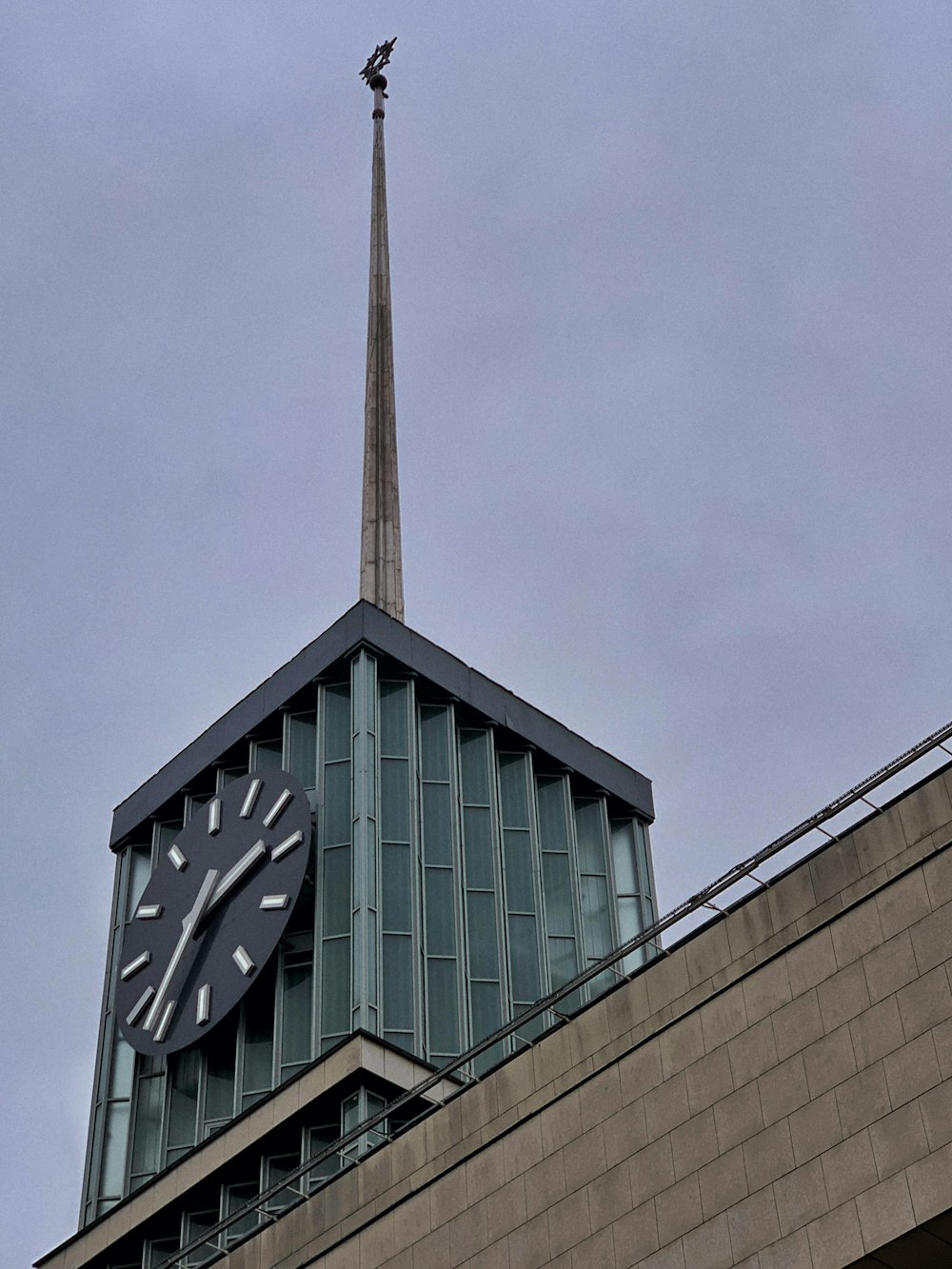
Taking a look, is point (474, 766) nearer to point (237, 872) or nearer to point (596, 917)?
point (596, 917)

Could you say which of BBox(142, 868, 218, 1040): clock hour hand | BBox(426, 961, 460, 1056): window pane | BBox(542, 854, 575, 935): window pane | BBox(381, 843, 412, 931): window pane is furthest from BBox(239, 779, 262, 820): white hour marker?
BBox(542, 854, 575, 935): window pane

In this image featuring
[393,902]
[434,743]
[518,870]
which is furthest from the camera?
[434,743]

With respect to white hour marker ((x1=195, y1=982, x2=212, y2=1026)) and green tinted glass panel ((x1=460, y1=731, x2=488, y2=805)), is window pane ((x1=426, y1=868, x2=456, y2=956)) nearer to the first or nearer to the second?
green tinted glass panel ((x1=460, y1=731, x2=488, y2=805))

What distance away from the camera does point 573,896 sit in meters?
52.8

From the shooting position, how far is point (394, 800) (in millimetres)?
51469

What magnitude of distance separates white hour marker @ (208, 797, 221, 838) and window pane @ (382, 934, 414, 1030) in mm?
6596

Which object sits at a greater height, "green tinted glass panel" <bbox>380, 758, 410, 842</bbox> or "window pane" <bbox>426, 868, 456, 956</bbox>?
"green tinted glass panel" <bbox>380, 758, 410, 842</bbox>

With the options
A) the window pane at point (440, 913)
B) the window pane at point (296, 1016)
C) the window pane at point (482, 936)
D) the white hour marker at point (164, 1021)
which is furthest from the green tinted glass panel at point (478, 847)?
the white hour marker at point (164, 1021)

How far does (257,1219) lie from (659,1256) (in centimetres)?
2097

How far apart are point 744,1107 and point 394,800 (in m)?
26.3

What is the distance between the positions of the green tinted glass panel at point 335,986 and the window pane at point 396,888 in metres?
1.24

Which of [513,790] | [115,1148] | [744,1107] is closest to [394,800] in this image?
[513,790]

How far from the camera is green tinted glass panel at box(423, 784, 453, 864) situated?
168 ft

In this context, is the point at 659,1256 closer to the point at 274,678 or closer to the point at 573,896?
the point at 573,896
